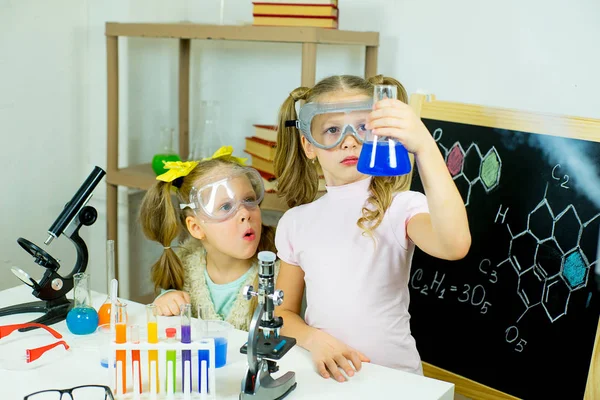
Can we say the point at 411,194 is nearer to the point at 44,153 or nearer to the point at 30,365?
the point at 30,365

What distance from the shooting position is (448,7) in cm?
237

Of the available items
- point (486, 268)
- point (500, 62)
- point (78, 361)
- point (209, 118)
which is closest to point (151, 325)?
point (78, 361)

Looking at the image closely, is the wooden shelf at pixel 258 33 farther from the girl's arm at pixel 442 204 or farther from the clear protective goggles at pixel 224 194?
the girl's arm at pixel 442 204

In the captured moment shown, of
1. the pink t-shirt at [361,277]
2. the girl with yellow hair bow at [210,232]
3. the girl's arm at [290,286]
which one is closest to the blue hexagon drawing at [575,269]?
the pink t-shirt at [361,277]

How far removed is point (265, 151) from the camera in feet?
8.34

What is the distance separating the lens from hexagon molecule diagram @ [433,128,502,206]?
2008 mm

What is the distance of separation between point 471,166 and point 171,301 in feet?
3.12

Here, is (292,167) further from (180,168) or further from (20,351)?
(20,351)

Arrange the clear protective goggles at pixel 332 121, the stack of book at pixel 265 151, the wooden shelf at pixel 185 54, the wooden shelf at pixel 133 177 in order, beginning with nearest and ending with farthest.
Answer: the clear protective goggles at pixel 332 121 < the wooden shelf at pixel 185 54 < the stack of book at pixel 265 151 < the wooden shelf at pixel 133 177

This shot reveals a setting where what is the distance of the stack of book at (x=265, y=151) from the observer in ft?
8.23

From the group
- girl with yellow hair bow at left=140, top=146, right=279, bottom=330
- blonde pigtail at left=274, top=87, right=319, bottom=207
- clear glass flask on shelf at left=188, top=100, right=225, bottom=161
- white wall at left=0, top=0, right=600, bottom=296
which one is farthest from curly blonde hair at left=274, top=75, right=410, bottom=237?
clear glass flask on shelf at left=188, top=100, right=225, bottom=161

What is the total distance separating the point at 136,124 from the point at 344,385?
6.82 feet

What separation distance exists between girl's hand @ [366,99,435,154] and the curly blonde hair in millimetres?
409

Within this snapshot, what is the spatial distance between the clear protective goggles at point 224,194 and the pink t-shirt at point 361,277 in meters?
0.26
